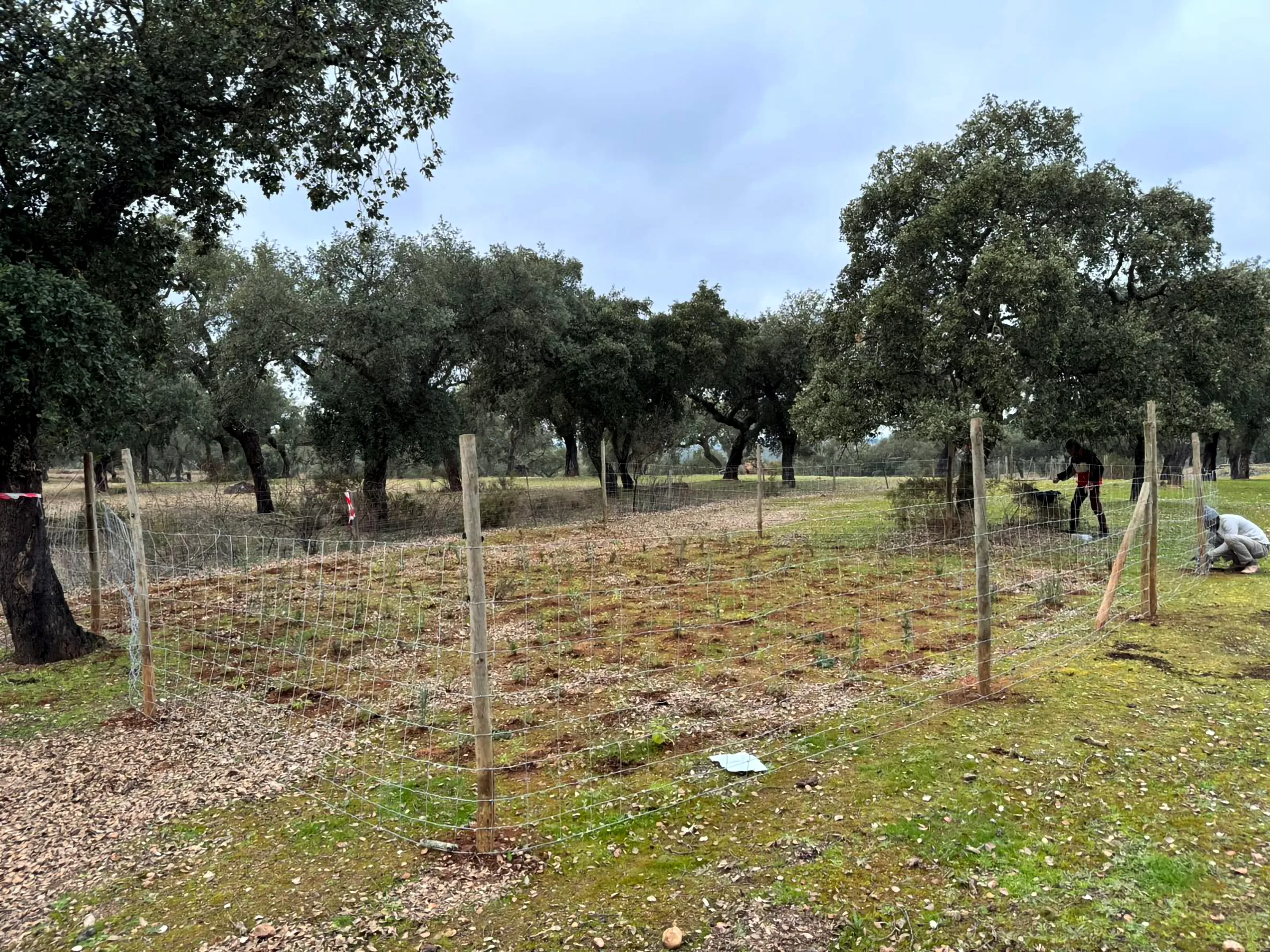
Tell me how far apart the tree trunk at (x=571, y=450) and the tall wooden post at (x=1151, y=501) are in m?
21.4

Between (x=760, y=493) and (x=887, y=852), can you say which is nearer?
(x=887, y=852)

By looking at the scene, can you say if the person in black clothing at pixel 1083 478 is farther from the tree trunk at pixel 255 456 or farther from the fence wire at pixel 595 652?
the tree trunk at pixel 255 456

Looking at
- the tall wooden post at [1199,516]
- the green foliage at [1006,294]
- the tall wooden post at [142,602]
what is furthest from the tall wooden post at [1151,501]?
the tall wooden post at [142,602]

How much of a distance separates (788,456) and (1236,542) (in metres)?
24.9

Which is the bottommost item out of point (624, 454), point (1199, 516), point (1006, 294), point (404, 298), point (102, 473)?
point (1199, 516)

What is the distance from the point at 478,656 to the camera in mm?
3248

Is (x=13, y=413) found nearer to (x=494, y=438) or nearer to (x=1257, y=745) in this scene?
(x=1257, y=745)

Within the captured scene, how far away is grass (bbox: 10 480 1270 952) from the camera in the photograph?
9.22 feet

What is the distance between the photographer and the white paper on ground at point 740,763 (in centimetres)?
407

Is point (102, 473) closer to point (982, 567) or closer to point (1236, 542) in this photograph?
point (982, 567)

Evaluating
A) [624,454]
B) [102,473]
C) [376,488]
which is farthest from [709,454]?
[102,473]

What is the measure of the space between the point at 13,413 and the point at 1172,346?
55.1 feet

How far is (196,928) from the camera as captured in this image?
2879mm

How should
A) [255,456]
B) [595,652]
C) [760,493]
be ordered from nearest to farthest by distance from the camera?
[595,652], [760,493], [255,456]
